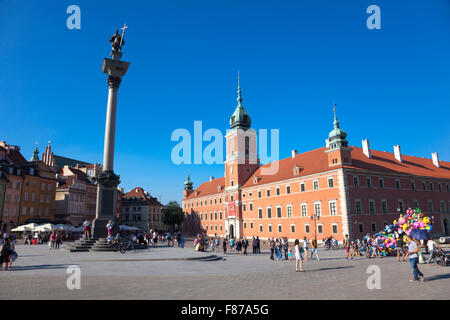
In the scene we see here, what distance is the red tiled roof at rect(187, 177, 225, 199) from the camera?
77950mm

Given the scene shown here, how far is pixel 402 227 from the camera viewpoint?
53.6 feet

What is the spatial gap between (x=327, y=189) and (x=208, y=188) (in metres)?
45.9

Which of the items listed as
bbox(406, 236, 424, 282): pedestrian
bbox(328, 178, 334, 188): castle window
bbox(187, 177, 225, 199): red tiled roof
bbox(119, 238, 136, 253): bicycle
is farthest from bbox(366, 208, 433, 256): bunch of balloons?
bbox(187, 177, 225, 199): red tiled roof

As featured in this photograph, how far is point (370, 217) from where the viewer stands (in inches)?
1564

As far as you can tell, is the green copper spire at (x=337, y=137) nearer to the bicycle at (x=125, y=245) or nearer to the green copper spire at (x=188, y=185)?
the bicycle at (x=125, y=245)

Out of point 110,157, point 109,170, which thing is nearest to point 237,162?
point 110,157

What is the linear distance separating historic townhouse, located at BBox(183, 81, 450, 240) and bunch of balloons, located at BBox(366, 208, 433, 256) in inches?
546

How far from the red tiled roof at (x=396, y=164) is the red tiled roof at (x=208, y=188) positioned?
38011mm

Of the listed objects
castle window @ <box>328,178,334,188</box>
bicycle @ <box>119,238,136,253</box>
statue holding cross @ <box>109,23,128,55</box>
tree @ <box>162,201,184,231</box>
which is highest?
statue holding cross @ <box>109,23,128,55</box>

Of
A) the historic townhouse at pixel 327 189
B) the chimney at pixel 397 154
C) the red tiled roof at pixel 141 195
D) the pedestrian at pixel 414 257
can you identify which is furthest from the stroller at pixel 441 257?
the red tiled roof at pixel 141 195

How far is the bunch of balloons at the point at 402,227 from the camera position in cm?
1530

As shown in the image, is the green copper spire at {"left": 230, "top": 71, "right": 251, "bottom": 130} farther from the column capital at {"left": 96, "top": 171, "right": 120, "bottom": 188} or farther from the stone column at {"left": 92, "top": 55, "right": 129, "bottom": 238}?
the column capital at {"left": 96, "top": 171, "right": 120, "bottom": 188}

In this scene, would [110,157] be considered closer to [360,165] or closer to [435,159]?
[360,165]
